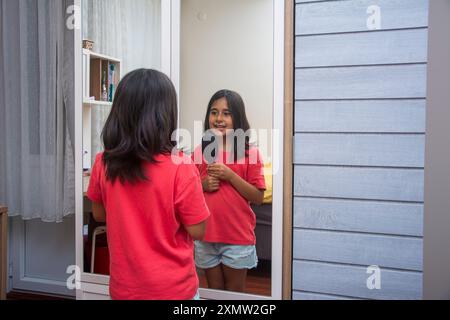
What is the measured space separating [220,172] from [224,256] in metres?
0.37

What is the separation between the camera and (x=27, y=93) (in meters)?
2.30

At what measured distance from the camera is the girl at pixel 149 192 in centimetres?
116

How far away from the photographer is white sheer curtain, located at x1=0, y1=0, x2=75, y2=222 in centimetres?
226

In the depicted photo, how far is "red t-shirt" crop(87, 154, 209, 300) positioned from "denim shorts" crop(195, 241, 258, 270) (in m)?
0.45

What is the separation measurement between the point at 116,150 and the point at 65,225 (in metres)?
1.69

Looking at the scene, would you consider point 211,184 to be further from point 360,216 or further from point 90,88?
point 90,88

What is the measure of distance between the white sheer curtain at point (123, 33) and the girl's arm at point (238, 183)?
0.58 m

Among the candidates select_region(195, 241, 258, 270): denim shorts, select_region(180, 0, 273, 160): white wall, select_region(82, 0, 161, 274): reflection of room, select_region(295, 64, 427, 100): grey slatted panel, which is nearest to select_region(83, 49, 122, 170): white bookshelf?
select_region(82, 0, 161, 274): reflection of room

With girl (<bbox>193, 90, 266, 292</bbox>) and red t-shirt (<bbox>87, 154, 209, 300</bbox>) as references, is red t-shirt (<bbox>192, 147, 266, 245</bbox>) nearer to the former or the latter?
girl (<bbox>193, 90, 266, 292</bbox>)

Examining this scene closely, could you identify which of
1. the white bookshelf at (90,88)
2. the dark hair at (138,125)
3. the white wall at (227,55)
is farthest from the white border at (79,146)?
the dark hair at (138,125)

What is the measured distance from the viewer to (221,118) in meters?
1.69

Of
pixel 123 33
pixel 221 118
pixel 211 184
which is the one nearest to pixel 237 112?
pixel 221 118
